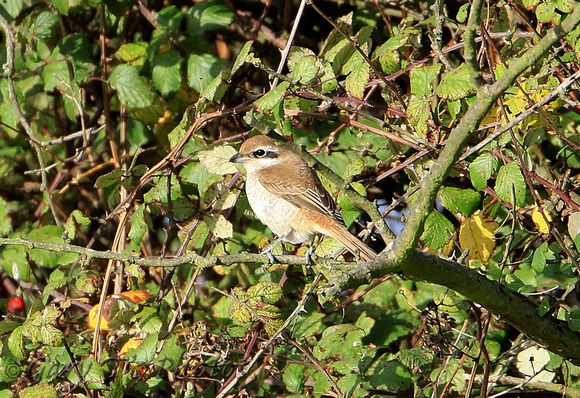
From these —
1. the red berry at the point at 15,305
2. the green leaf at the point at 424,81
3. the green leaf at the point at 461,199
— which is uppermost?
the green leaf at the point at 424,81

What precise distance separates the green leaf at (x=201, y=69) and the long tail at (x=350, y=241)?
4.16 ft

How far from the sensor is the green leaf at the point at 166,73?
378 cm

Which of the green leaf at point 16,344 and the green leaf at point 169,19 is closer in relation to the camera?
the green leaf at point 16,344

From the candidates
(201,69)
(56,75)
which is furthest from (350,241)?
(56,75)

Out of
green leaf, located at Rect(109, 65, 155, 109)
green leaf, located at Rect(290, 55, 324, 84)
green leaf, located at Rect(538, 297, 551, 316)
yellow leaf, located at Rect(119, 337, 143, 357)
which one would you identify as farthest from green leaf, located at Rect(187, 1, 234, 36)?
green leaf, located at Rect(538, 297, 551, 316)

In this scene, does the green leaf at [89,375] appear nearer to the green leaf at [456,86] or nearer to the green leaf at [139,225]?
the green leaf at [139,225]

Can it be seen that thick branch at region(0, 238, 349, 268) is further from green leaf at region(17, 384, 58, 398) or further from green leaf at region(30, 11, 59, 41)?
green leaf at region(30, 11, 59, 41)

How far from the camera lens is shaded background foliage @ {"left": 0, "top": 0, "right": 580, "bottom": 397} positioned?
2.90 meters

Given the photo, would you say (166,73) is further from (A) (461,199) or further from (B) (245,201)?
(A) (461,199)

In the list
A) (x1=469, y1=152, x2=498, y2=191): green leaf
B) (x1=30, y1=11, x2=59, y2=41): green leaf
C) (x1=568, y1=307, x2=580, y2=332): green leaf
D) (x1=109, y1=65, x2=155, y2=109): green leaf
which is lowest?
(x1=568, y1=307, x2=580, y2=332): green leaf

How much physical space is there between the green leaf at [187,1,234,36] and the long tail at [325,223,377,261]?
1.52 m

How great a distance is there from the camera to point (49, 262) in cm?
365

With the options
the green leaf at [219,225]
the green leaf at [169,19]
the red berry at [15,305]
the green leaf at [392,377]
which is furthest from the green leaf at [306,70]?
the red berry at [15,305]

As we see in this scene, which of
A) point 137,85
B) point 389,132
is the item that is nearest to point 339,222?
point 389,132
